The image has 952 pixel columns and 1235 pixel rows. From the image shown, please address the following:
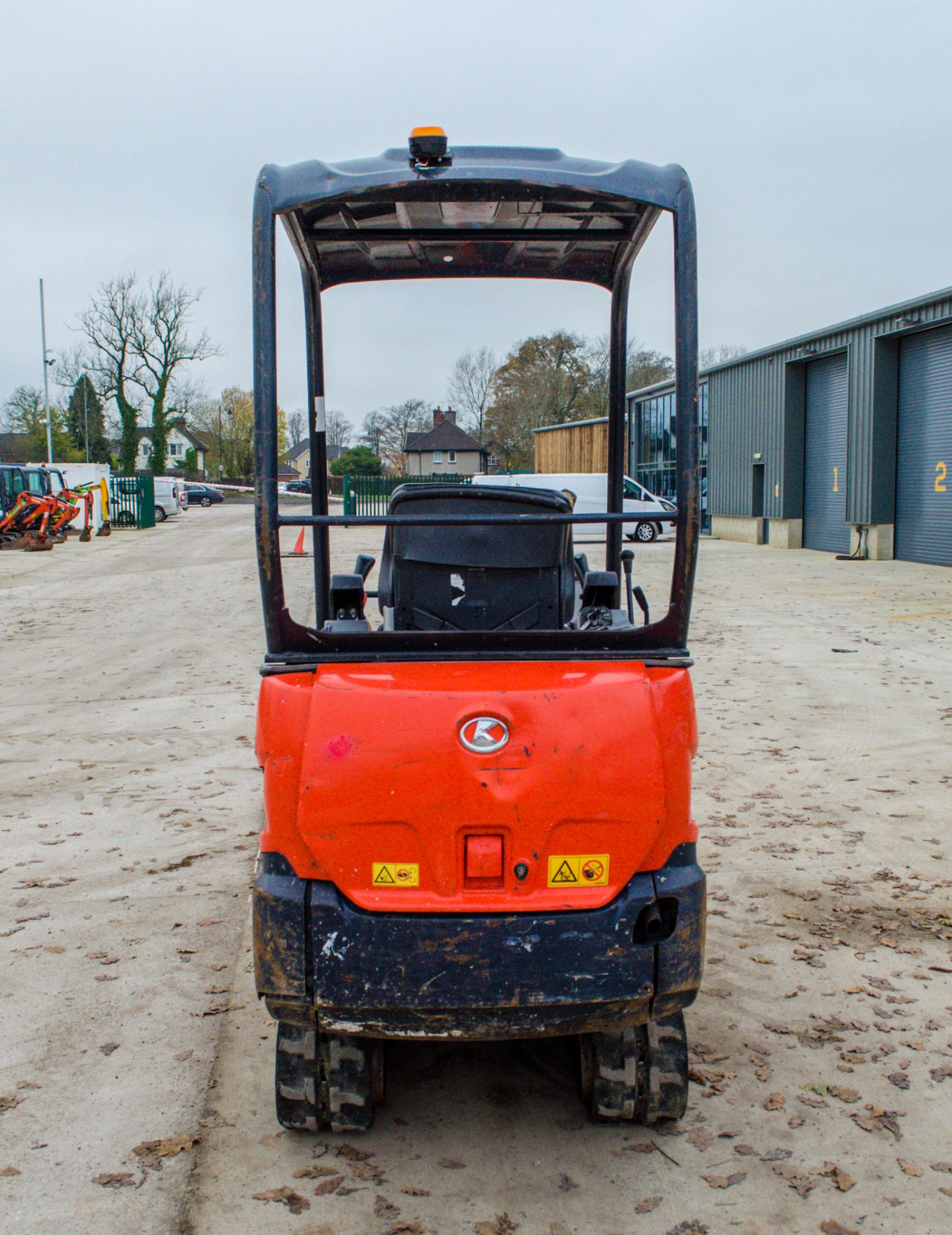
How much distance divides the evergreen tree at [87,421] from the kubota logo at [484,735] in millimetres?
70221

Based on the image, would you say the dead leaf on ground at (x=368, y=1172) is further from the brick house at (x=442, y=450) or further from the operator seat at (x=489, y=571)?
the brick house at (x=442, y=450)

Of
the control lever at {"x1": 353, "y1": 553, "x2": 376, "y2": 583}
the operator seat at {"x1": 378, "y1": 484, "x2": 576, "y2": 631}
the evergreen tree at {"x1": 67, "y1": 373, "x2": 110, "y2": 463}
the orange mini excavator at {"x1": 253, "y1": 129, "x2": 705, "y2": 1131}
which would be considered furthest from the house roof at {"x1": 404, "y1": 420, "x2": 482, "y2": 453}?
the evergreen tree at {"x1": 67, "y1": 373, "x2": 110, "y2": 463}

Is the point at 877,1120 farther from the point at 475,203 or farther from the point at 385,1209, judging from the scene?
the point at 475,203

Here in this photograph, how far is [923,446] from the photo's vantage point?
73.8 ft

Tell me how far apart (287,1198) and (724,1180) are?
122 cm

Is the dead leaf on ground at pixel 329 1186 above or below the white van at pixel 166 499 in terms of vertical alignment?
below

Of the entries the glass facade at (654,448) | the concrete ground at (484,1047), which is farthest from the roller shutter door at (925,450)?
the concrete ground at (484,1047)

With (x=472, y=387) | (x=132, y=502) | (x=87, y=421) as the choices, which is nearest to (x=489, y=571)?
(x=472, y=387)

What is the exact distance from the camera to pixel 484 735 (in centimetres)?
277

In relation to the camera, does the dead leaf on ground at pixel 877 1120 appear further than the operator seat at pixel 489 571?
No

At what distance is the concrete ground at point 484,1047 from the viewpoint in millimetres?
2971

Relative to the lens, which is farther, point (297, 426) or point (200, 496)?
point (200, 496)

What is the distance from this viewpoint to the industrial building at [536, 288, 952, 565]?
21.9 meters

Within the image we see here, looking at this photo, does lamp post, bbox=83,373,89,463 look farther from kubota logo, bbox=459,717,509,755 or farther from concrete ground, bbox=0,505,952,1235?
kubota logo, bbox=459,717,509,755
